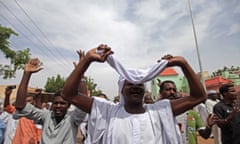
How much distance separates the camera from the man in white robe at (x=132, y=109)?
2.05 metres

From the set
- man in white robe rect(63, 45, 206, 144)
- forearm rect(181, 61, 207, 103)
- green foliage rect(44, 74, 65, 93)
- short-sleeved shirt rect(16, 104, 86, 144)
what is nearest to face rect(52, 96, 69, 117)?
short-sleeved shirt rect(16, 104, 86, 144)

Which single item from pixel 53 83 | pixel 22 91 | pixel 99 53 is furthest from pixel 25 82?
pixel 53 83

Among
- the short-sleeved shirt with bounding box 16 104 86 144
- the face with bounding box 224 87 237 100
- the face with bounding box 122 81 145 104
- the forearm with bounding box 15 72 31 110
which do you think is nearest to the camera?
the face with bounding box 122 81 145 104

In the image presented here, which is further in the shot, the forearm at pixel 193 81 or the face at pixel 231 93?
the face at pixel 231 93

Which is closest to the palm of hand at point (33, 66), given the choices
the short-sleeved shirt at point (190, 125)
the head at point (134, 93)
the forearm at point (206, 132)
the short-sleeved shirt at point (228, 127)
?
the head at point (134, 93)

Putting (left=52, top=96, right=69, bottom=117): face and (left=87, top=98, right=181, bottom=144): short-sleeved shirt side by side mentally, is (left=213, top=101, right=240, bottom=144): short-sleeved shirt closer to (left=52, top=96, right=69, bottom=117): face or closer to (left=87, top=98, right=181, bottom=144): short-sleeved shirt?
(left=87, top=98, right=181, bottom=144): short-sleeved shirt

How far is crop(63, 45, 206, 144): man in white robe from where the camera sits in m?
2.05

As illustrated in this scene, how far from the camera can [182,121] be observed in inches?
146

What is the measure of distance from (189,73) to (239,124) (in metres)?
2.29

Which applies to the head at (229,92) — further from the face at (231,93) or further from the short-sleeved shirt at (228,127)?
the short-sleeved shirt at (228,127)

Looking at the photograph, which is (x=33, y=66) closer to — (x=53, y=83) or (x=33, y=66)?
(x=33, y=66)

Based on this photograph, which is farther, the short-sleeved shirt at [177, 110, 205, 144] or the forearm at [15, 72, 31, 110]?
the short-sleeved shirt at [177, 110, 205, 144]

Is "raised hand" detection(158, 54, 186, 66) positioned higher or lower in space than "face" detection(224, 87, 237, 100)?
higher

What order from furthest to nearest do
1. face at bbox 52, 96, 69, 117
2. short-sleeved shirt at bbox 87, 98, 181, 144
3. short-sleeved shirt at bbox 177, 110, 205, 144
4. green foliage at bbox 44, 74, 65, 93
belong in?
green foliage at bbox 44, 74, 65, 93 < short-sleeved shirt at bbox 177, 110, 205, 144 < face at bbox 52, 96, 69, 117 < short-sleeved shirt at bbox 87, 98, 181, 144
